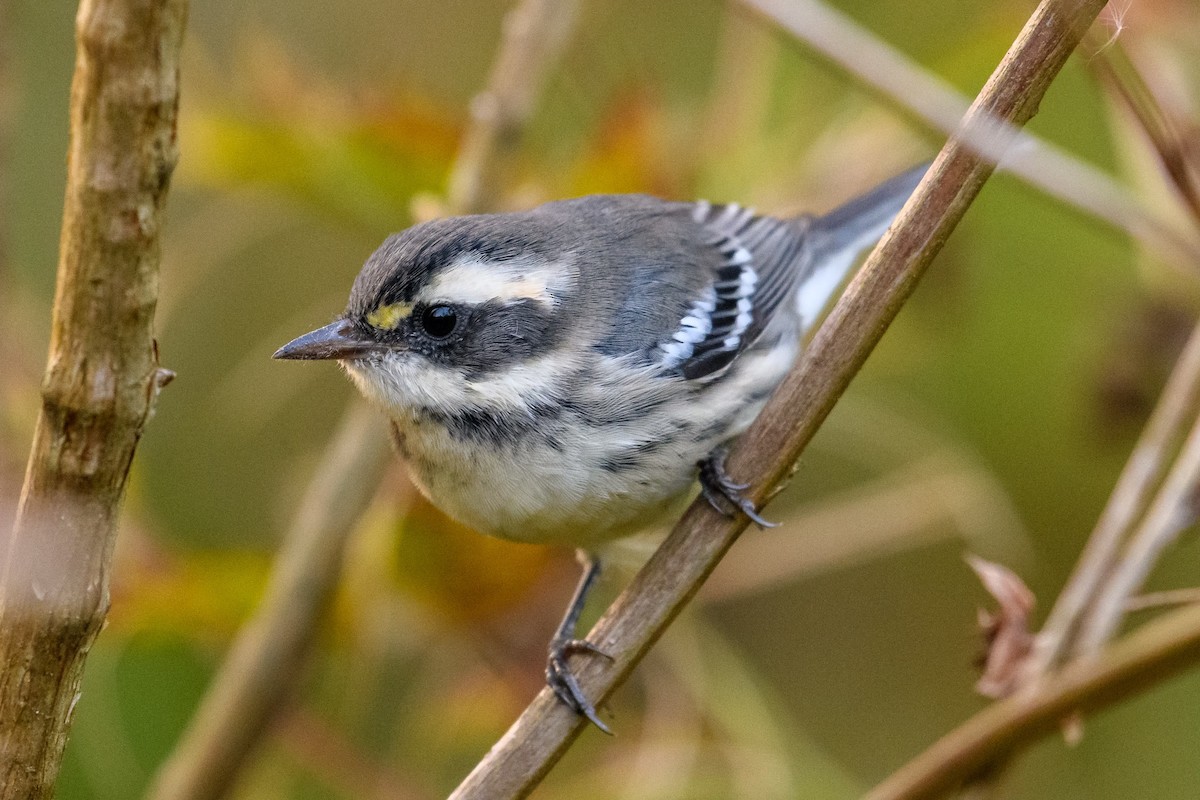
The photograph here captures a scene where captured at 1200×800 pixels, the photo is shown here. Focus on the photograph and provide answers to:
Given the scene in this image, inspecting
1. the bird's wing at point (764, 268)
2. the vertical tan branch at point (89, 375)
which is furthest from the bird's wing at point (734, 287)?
the vertical tan branch at point (89, 375)

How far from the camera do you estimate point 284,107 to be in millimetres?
2564

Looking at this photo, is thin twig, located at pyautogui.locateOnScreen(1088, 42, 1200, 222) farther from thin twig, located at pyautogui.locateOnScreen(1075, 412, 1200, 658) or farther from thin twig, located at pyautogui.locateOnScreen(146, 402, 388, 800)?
thin twig, located at pyautogui.locateOnScreen(146, 402, 388, 800)

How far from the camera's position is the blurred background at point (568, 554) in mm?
2613

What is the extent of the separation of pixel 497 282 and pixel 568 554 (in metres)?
0.87

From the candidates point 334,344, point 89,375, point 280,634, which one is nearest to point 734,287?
point 334,344

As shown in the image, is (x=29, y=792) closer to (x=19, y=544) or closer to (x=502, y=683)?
(x=19, y=544)

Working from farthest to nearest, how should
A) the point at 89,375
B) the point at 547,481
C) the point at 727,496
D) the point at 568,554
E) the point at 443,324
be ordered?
the point at 568,554 → the point at 443,324 → the point at 547,481 → the point at 727,496 → the point at 89,375

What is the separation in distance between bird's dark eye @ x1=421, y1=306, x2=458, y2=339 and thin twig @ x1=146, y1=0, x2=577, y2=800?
482 mm

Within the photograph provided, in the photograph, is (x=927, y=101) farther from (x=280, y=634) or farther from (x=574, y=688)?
(x=280, y=634)

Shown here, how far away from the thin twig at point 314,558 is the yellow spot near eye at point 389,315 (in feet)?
1.67

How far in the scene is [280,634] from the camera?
2.66 metres

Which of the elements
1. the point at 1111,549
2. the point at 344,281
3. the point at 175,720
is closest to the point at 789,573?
the point at 1111,549

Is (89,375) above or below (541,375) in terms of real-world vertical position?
above

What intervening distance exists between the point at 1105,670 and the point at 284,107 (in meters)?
1.90
